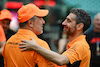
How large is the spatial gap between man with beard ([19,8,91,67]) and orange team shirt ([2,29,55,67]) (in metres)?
0.07

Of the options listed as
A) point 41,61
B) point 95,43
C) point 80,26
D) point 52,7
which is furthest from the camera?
point 52,7

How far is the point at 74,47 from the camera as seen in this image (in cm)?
278

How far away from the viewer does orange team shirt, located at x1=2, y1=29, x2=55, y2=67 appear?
8.31ft

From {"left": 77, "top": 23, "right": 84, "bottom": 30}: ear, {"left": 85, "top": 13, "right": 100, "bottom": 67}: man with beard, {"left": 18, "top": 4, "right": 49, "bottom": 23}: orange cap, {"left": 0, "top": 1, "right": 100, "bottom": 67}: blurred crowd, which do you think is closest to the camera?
{"left": 18, "top": 4, "right": 49, "bottom": 23}: orange cap

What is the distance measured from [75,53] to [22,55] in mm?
762

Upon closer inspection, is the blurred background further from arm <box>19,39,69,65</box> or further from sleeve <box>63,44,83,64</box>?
arm <box>19,39,69,65</box>

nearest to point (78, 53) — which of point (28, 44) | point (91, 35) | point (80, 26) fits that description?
point (80, 26)

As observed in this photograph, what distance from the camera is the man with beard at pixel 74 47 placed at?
2.55m

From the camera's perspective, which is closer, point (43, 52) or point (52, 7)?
point (43, 52)

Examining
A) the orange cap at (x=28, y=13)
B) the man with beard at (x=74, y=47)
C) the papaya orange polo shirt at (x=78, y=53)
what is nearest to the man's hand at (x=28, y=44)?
the man with beard at (x=74, y=47)

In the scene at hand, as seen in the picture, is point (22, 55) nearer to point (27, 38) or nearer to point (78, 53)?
point (27, 38)

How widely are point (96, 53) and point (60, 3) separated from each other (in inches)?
278

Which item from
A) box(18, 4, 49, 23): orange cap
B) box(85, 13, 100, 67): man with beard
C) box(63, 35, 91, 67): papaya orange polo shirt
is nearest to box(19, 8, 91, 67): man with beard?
box(63, 35, 91, 67): papaya orange polo shirt

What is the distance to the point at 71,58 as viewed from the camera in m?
2.67
